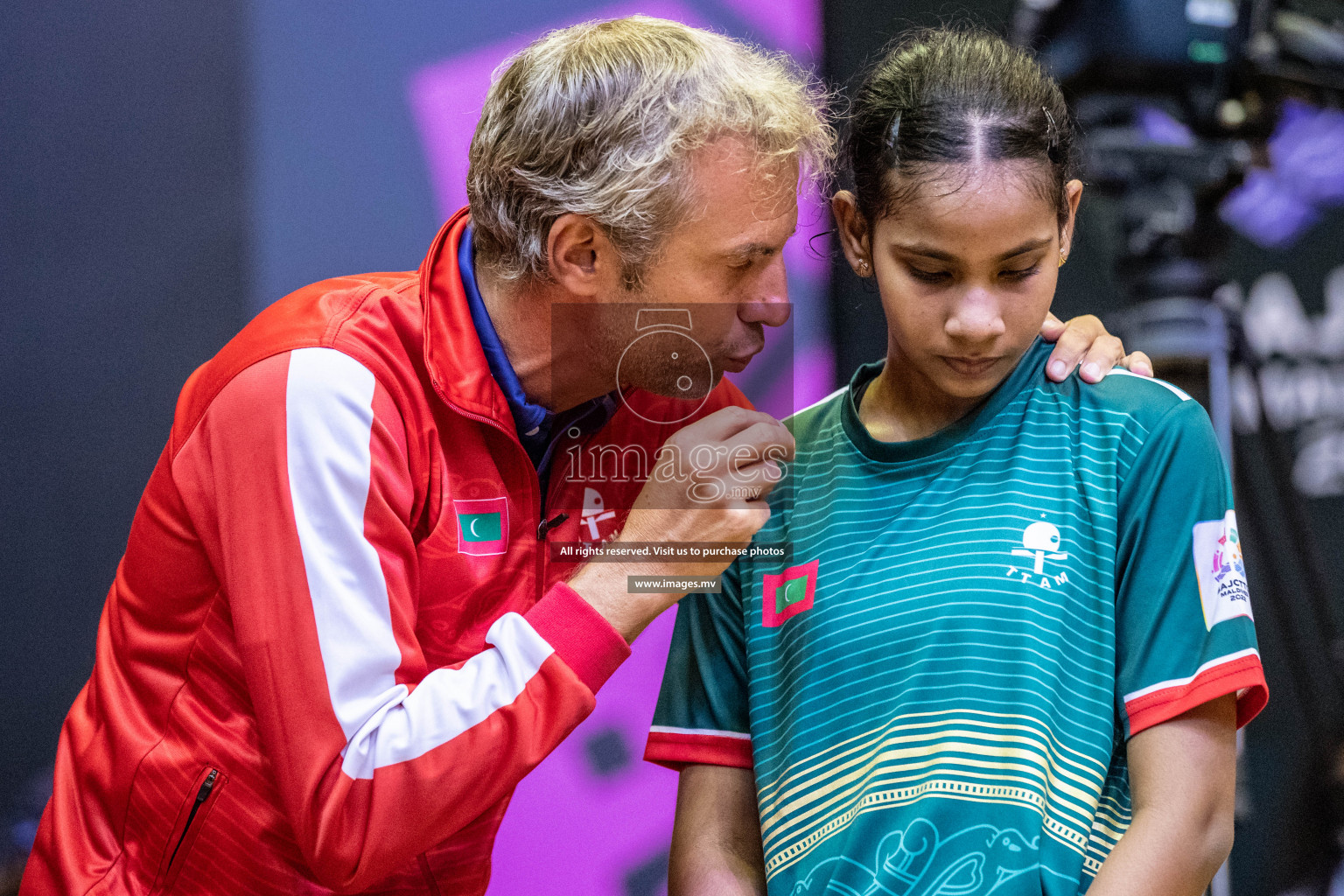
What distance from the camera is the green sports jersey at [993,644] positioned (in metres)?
0.91

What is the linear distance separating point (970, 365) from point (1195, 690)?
0.34 meters

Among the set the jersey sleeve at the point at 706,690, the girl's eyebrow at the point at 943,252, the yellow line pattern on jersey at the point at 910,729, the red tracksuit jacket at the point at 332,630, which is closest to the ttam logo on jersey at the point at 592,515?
the red tracksuit jacket at the point at 332,630

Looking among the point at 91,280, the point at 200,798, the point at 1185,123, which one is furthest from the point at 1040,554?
the point at 91,280

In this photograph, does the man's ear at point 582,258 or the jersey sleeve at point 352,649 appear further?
the man's ear at point 582,258

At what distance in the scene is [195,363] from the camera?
1.65 meters

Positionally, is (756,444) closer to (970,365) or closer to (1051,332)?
(970,365)

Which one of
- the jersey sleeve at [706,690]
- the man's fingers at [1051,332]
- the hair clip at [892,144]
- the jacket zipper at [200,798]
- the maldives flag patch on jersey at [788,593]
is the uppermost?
the hair clip at [892,144]

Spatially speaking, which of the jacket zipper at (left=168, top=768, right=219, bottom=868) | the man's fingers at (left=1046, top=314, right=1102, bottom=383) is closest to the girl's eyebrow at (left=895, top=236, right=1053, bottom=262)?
the man's fingers at (left=1046, top=314, right=1102, bottom=383)

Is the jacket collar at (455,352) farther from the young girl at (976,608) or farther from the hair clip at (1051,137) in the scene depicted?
the hair clip at (1051,137)

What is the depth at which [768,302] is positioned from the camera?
115cm

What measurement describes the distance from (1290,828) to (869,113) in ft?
5.04

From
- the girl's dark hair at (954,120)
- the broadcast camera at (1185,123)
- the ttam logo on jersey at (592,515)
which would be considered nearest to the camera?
the girl's dark hair at (954,120)

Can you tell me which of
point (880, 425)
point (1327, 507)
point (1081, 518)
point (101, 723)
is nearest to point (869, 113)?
point (880, 425)

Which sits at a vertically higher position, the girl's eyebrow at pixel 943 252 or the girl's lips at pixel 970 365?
the girl's eyebrow at pixel 943 252
